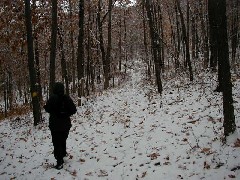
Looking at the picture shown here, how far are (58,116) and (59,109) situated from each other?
0.20m

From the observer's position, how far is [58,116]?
8648 millimetres

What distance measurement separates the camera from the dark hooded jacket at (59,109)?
857cm

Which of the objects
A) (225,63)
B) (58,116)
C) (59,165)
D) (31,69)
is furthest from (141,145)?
(31,69)

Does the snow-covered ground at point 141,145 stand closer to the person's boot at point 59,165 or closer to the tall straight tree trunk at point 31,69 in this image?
the person's boot at point 59,165

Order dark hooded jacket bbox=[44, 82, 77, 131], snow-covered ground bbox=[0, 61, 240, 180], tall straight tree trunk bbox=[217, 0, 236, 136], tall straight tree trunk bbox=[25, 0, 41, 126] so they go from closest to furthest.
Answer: snow-covered ground bbox=[0, 61, 240, 180]
tall straight tree trunk bbox=[217, 0, 236, 136]
dark hooded jacket bbox=[44, 82, 77, 131]
tall straight tree trunk bbox=[25, 0, 41, 126]

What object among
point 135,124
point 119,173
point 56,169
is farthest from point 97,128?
point 119,173

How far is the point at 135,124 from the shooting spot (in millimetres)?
12188

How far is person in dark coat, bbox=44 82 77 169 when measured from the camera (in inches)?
338

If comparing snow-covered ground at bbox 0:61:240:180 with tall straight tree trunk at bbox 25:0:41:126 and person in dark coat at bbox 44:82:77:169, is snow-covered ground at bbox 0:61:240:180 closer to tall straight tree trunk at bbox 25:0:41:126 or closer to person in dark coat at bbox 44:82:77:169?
person in dark coat at bbox 44:82:77:169

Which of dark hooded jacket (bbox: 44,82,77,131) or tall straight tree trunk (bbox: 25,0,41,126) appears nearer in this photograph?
dark hooded jacket (bbox: 44,82,77,131)

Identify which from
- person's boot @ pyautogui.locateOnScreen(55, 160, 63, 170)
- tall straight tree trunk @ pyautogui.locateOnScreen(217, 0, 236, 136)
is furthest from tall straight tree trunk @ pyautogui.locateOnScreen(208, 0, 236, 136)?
person's boot @ pyautogui.locateOnScreen(55, 160, 63, 170)

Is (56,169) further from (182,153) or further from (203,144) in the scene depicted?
(203,144)

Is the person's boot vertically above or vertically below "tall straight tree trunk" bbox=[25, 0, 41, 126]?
below

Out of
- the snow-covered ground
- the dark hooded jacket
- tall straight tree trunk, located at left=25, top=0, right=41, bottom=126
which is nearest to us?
the snow-covered ground
